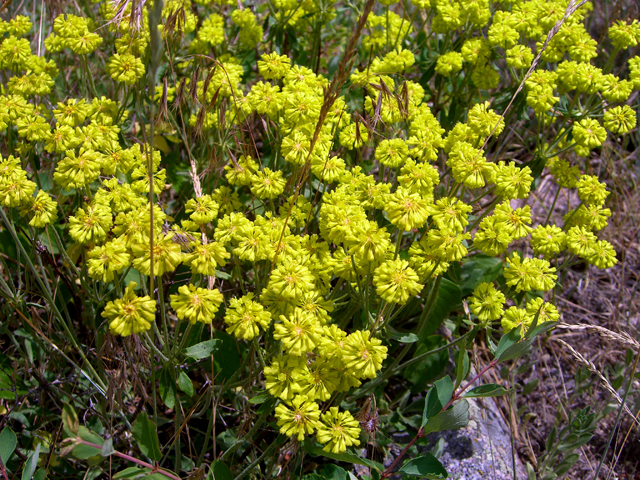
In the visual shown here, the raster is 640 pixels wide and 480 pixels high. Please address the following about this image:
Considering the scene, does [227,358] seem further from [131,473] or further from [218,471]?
[131,473]

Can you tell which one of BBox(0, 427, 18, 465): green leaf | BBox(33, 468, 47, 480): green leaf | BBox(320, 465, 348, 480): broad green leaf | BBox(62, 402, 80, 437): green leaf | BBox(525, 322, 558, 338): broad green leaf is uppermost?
BBox(525, 322, 558, 338): broad green leaf

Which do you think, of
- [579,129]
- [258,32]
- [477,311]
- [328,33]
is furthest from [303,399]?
[328,33]

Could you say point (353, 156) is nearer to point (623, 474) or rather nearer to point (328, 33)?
point (328, 33)

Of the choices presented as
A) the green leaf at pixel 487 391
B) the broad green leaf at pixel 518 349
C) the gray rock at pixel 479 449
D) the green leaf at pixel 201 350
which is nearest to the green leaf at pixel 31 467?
the green leaf at pixel 201 350

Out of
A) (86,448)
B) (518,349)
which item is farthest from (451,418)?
(86,448)

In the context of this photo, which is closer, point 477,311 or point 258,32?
point 477,311

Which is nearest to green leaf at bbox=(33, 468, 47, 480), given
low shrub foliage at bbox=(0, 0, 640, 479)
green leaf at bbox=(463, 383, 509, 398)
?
low shrub foliage at bbox=(0, 0, 640, 479)

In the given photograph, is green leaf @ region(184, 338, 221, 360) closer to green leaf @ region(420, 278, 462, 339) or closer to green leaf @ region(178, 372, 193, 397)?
green leaf @ region(178, 372, 193, 397)
